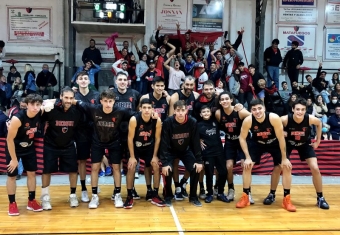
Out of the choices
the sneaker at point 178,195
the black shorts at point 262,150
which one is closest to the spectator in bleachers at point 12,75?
the sneaker at point 178,195

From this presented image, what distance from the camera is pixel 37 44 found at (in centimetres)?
1227

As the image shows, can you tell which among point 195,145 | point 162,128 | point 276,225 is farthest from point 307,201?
point 162,128

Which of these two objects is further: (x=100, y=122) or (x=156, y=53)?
(x=156, y=53)

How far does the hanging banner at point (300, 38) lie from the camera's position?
12.9 metres

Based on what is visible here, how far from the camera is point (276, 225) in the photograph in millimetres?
4527

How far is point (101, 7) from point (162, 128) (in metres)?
6.51

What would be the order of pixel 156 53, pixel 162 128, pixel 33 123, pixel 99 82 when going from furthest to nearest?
1. pixel 99 82
2. pixel 156 53
3. pixel 162 128
4. pixel 33 123

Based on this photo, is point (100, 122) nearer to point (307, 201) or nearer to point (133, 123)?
point (133, 123)

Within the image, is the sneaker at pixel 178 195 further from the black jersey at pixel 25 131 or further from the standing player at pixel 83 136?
the black jersey at pixel 25 131

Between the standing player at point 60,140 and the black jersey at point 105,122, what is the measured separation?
0.70 feet

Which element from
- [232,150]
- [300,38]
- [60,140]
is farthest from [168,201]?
[300,38]

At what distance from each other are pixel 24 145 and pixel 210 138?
8.85ft

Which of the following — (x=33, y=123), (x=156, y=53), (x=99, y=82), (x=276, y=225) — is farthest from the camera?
(x=99, y=82)

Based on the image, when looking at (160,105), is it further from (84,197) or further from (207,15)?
(207,15)
